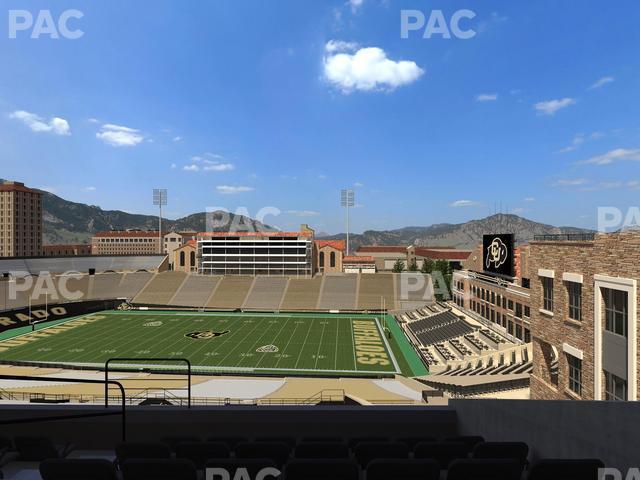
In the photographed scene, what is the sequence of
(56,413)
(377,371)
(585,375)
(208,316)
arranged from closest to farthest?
(56,413), (585,375), (377,371), (208,316)

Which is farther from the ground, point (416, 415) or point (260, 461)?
point (260, 461)

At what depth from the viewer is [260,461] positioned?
3.18 metres

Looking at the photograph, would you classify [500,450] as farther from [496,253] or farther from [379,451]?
[496,253]

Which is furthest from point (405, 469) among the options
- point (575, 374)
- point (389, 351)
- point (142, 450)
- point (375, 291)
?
point (375, 291)

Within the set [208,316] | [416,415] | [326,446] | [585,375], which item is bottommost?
[208,316]

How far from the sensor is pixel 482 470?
2.96 metres

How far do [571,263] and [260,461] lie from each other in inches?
572

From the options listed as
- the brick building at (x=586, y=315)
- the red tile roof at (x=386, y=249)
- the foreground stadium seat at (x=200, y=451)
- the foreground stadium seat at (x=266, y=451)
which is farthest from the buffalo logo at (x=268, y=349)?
the red tile roof at (x=386, y=249)

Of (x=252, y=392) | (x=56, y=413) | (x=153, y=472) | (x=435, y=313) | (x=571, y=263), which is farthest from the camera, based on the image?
(x=435, y=313)

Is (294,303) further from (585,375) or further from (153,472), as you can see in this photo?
(153,472)

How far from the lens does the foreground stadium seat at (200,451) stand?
161 inches

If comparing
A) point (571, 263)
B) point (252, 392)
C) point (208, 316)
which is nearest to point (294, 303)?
point (208, 316)

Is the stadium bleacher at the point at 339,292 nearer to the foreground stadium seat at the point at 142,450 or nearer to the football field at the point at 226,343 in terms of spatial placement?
the football field at the point at 226,343

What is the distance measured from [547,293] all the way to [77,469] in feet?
55.9
